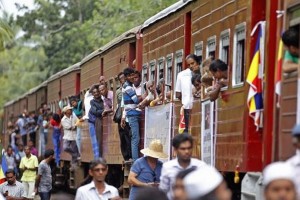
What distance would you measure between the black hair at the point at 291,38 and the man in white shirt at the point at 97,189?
7.17 feet

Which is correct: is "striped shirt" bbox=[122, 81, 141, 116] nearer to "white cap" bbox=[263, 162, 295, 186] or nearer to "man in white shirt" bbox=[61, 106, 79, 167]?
"man in white shirt" bbox=[61, 106, 79, 167]

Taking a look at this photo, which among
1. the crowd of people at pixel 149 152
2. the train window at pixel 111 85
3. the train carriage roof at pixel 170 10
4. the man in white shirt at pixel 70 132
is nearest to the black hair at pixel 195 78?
the crowd of people at pixel 149 152

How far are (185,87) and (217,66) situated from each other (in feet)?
8.01

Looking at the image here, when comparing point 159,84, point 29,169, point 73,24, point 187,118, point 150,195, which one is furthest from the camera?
point 73,24

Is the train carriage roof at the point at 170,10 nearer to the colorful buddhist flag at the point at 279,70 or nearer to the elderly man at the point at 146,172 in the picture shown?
the elderly man at the point at 146,172

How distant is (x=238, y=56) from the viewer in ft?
52.5

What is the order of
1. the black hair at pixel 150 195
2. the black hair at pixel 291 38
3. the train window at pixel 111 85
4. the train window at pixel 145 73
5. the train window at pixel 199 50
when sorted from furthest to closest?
1. the train window at pixel 111 85
2. the train window at pixel 145 73
3. the train window at pixel 199 50
4. the black hair at pixel 291 38
5. the black hair at pixel 150 195

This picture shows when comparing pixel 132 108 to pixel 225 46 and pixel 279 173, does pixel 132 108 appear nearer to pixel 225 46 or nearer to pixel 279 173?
pixel 225 46

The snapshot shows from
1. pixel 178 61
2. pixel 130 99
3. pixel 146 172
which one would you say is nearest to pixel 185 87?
pixel 178 61

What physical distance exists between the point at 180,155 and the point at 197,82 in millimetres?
5536

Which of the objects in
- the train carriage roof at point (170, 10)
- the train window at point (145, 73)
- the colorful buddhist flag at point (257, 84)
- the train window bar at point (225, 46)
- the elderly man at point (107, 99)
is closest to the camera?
the colorful buddhist flag at point (257, 84)

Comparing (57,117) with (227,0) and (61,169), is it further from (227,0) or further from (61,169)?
(227,0)

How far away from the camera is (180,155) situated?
12.2m

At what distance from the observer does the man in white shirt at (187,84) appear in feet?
57.8
